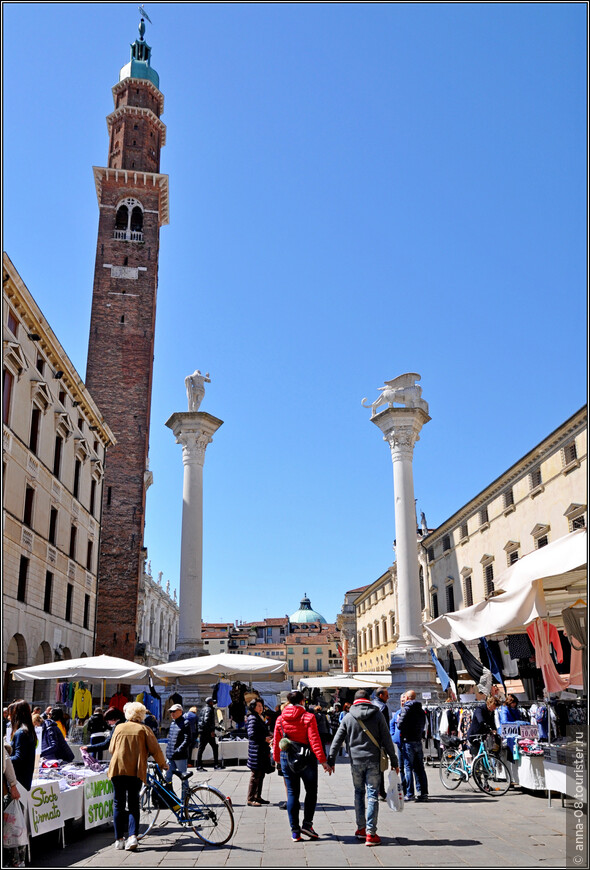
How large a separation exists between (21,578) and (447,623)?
15.4m

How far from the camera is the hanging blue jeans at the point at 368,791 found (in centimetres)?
819

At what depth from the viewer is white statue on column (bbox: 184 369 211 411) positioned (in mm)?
27891

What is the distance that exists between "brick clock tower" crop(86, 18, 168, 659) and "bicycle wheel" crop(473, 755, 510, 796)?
29.6 m

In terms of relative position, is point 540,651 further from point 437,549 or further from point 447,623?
point 437,549

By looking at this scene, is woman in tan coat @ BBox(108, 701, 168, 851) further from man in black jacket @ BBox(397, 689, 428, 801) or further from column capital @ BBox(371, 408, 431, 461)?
column capital @ BBox(371, 408, 431, 461)

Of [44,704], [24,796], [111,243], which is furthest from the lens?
[111,243]

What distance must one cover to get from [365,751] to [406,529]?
15719 millimetres

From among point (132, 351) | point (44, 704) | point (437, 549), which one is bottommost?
point (44, 704)

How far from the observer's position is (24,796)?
25.6ft

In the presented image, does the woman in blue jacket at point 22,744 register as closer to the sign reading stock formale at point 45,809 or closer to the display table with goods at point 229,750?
the sign reading stock formale at point 45,809

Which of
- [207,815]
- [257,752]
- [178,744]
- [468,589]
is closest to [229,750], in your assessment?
[257,752]

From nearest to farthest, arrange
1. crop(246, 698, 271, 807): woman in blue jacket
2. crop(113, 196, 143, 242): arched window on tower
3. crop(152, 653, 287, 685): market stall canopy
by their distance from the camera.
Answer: crop(246, 698, 271, 807): woman in blue jacket, crop(152, 653, 287, 685): market stall canopy, crop(113, 196, 143, 242): arched window on tower

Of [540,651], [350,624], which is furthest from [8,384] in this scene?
[350,624]

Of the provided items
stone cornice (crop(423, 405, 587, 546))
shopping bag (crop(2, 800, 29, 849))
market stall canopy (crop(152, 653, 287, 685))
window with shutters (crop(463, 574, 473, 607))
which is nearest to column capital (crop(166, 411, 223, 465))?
market stall canopy (crop(152, 653, 287, 685))
